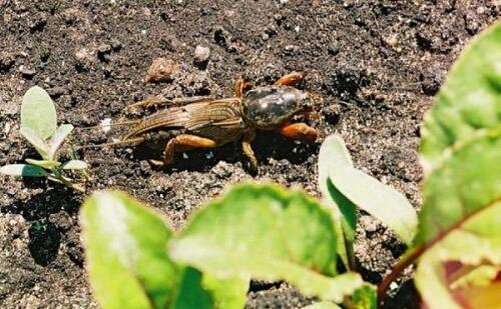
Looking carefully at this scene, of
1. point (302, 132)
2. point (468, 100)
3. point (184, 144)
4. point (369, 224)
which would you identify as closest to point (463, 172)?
point (468, 100)

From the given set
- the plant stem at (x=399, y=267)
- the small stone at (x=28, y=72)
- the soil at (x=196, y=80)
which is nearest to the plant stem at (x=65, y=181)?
the soil at (x=196, y=80)

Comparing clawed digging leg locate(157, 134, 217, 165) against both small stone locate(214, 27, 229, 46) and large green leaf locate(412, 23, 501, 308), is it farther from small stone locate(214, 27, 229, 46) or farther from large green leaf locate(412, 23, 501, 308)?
large green leaf locate(412, 23, 501, 308)

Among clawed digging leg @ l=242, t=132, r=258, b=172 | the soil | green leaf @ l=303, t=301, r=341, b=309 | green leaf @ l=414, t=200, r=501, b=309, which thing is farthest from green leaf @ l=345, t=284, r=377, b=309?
clawed digging leg @ l=242, t=132, r=258, b=172

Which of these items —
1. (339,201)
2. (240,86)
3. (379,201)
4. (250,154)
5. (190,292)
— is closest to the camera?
(190,292)

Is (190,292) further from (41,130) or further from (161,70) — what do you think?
(161,70)

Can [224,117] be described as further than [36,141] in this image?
Yes

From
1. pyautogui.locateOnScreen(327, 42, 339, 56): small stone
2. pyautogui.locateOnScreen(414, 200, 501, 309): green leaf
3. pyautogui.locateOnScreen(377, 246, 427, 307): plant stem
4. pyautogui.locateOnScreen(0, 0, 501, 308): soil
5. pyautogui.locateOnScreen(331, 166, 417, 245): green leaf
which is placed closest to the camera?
pyautogui.locateOnScreen(414, 200, 501, 309): green leaf
